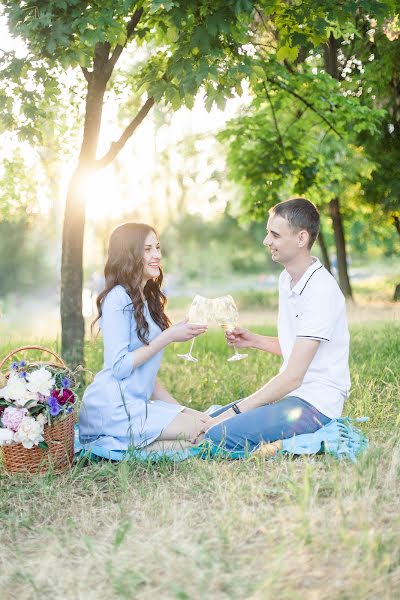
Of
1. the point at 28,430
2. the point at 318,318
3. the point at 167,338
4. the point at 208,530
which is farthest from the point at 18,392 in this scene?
the point at 318,318

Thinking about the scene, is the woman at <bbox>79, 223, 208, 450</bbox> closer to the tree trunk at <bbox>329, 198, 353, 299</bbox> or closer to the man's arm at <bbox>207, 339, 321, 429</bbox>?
the man's arm at <bbox>207, 339, 321, 429</bbox>

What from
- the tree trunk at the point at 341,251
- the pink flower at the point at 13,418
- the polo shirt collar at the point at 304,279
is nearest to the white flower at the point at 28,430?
the pink flower at the point at 13,418

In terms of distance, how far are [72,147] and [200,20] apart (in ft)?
13.3

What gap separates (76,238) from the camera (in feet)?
22.6

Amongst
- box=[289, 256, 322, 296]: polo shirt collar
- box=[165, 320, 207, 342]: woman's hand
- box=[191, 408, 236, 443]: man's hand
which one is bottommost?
box=[191, 408, 236, 443]: man's hand

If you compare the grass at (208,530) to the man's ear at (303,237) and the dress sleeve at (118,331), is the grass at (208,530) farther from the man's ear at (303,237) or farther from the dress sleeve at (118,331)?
the man's ear at (303,237)

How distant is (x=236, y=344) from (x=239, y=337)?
2.4 inches

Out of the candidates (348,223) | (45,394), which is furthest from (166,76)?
(348,223)

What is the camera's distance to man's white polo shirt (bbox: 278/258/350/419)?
14.2ft

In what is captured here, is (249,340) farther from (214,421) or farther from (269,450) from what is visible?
(269,450)

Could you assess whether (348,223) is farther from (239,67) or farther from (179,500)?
(179,500)

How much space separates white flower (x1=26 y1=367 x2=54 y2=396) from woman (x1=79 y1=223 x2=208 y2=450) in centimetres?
41

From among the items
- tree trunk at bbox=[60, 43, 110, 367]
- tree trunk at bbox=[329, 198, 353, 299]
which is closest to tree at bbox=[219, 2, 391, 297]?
tree trunk at bbox=[60, 43, 110, 367]

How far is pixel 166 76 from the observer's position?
17.5 ft
